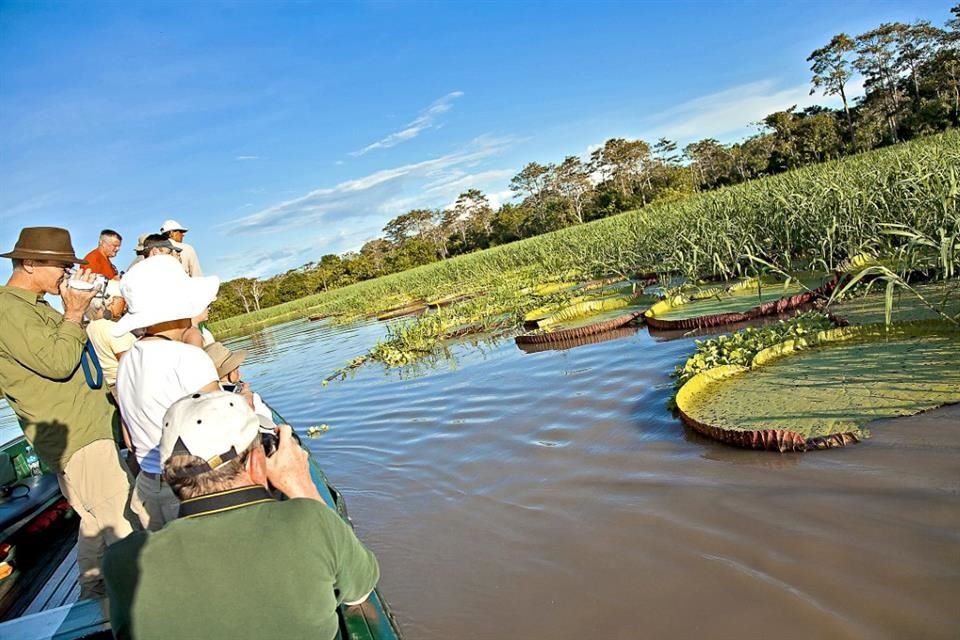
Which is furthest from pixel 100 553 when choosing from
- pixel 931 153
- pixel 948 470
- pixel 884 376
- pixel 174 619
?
pixel 931 153

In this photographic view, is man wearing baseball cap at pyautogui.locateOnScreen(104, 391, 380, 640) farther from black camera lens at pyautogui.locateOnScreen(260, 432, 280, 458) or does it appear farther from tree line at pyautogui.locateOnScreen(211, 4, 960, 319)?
tree line at pyautogui.locateOnScreen(211, 4, 960, 319)

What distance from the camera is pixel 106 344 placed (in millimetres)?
3131

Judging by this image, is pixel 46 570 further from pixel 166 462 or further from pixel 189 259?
pixel 166 462

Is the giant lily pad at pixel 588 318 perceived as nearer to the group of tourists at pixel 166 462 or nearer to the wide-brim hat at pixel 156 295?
the group of tourists at pixel 166 462

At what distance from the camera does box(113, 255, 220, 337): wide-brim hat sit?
211 cm

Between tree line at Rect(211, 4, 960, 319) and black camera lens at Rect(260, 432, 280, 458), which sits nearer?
black camera lens at Rect(260, 432, 280, 458)

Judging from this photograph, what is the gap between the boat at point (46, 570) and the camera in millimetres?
1895

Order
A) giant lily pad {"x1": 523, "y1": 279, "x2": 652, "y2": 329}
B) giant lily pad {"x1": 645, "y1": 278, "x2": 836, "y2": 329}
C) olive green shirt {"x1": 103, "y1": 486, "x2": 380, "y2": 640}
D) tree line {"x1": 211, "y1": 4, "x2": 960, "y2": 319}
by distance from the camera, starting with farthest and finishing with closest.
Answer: tree line {"x1": 211, "y1": 4, "x2": 960, "y2": 319}, giant lily pad {"x1": 523, "y1": 279, "x2": 652, "y2": 329}, giant lily pad {"x1": 645, "y1": 278, "x2": 836, "y2": 329}, olive green shirt {"x1": 103, "y1": 486, "x2": 380, "y2": 640}

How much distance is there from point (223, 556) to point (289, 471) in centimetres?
37

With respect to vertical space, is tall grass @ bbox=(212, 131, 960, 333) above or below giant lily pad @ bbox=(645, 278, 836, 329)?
above

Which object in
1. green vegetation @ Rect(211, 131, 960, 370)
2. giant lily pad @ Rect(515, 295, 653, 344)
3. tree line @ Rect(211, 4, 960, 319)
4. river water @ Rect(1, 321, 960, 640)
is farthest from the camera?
tree line @ Rect(211, 4, 960, 319)

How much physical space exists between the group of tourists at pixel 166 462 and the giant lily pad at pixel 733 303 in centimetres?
449

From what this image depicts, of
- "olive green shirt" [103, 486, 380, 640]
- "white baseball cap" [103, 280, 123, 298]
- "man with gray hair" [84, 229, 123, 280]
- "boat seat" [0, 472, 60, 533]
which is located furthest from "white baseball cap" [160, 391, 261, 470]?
"man with gray hair" [84, 229, 123, 280]

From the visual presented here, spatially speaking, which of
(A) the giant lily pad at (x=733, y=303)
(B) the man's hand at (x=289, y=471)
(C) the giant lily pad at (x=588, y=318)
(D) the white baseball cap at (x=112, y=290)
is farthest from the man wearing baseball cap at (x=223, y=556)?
(C) the giant lily pad at (x=588, y=318)
